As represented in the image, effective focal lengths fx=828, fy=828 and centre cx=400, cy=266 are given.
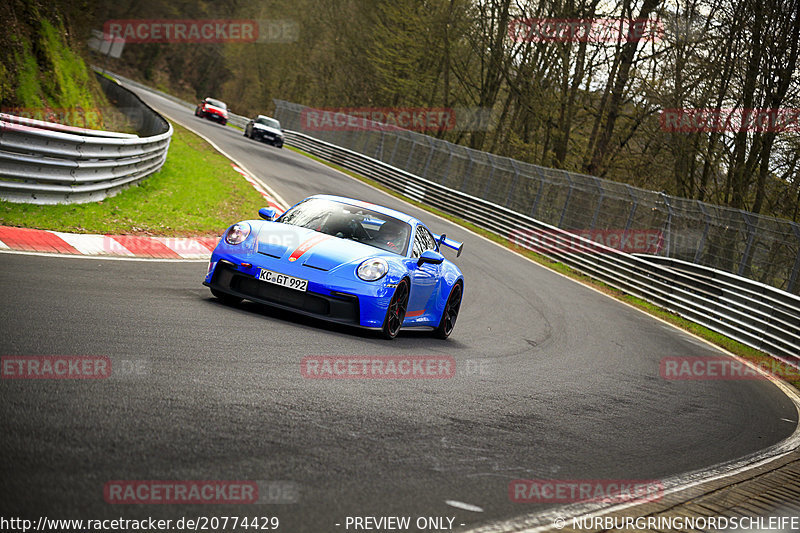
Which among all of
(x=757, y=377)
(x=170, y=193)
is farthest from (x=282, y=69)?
(x=757, y=377)

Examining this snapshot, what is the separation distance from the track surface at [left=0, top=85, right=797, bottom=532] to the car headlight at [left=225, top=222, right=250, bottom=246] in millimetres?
661

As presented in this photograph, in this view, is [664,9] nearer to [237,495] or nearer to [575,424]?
[575,424]

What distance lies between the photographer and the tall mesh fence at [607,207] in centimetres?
1780

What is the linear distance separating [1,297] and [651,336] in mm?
11555

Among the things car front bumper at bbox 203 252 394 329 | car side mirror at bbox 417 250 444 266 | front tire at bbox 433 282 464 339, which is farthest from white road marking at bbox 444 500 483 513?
front tire at bbox 433 282 464 339

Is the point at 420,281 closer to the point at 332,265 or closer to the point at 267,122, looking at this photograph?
the point at 332,265

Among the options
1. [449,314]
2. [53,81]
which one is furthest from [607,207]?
[449,314]

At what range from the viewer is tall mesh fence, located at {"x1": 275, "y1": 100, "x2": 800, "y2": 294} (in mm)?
17797

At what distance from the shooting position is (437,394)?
6.48 meters

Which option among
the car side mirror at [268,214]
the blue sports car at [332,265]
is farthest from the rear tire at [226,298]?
the car side mirror at [268,214]

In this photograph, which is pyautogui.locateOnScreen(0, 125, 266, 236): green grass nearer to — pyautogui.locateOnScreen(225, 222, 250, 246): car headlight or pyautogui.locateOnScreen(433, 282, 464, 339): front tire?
pyautogui.locateOnScreen(225, 222, 250, 246): car headlight

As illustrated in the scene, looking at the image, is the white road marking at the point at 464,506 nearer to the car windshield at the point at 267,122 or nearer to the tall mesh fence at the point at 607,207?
the tall mesh fence at the point at 607,207

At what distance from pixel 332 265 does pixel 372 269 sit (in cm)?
A: 42

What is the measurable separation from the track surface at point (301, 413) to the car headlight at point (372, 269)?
2.05 ft
